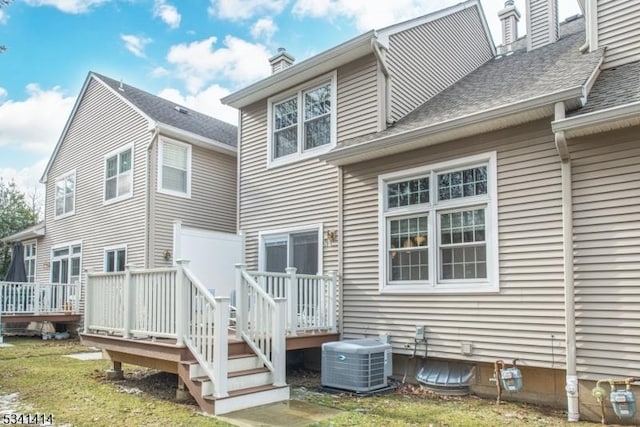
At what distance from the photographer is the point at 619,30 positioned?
23.4 ft

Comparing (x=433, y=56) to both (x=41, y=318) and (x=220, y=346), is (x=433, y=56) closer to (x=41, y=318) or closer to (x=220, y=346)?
(x=220, y=346)

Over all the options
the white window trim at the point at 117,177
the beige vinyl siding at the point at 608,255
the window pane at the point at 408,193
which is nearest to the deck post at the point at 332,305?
the window pane at the point at 408,193

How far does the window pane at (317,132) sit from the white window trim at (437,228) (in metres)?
1.70

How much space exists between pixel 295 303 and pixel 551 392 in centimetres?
365

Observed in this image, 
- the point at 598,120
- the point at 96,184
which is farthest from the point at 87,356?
the point at 598,120

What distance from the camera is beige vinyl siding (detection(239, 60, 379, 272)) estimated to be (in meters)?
8.58

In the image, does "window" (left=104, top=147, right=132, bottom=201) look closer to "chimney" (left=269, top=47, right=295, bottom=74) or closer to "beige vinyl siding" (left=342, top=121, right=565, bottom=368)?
"chimney" (left=269, top=47, right=295, bottom=74)

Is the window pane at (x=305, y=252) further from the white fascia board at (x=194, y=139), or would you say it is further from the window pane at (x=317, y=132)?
the white fascia board at (x=194, y=139)

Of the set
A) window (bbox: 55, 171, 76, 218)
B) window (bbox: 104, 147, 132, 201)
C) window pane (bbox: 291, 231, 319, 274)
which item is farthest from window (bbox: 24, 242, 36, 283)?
window pane (bbox: 291, 231, 319, 274)

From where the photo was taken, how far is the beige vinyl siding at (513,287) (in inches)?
236

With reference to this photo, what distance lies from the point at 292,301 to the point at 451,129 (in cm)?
342

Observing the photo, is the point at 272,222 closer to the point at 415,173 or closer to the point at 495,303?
the point at 415,173

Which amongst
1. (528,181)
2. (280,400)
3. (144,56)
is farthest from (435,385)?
(144,56)

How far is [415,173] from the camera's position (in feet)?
24.6
